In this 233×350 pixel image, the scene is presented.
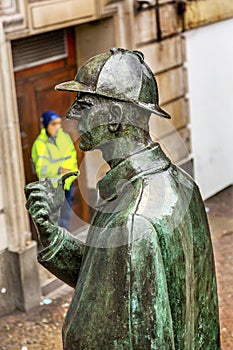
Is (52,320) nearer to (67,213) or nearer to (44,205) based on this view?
(67,213)

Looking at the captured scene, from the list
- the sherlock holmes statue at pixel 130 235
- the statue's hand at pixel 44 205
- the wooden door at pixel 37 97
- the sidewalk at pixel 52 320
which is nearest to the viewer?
the sherlock holmes statue at pixel 130 235

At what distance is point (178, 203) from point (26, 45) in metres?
6.85

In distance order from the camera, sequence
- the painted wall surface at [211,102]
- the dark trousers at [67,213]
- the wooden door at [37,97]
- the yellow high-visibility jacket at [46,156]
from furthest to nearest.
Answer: the painted wall surface at [211,102] → the wooden door at [37,97] → the dark trousers at [67,213] → the yellow high-visibility jacket at [46,156]

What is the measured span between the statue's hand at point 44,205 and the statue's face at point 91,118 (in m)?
0.22

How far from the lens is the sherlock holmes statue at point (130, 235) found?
2947 millimetres

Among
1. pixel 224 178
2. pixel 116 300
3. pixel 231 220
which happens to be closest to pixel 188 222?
pixel 116 300

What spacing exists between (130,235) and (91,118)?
1.54 feet

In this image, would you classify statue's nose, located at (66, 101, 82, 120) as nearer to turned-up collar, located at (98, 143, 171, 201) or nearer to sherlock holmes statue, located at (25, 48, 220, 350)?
sherlock holmes statue, located at (25, 48, 220, 350)

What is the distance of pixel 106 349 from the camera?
9.92 ft

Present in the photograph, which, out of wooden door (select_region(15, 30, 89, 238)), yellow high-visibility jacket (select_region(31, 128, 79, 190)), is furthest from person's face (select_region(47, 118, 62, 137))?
wooden door (select_region(15, 30, 89, 238))

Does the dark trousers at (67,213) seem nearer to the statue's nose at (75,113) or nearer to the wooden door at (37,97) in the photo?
the wooden door at (37,97)

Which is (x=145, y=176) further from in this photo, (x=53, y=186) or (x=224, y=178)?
(x=224, y=178)

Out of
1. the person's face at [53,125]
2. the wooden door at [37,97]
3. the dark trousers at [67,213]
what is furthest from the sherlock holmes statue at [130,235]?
the wooden door at [37,97]

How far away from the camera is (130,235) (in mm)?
2949
